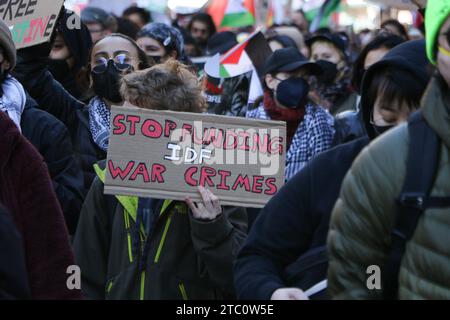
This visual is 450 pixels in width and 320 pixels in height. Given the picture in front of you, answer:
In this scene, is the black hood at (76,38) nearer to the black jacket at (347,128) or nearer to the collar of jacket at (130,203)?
the black jacket at (347,128)

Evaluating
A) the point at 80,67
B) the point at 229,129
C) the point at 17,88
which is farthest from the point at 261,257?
the point at 80,67

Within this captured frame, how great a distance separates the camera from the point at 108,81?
20.2 ft

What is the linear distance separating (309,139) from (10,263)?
4219mm

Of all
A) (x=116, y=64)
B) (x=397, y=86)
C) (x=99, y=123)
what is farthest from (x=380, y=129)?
(x=116, y=64)

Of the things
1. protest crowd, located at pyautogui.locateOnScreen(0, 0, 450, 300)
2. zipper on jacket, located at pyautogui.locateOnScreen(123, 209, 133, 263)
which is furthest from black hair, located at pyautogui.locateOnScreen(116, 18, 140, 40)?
zipper on jacket, located at pyautogui.locateOnScreen(123, 209, 133, 263)

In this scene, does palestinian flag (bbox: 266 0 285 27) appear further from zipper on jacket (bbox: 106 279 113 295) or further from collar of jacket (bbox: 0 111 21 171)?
collar of jacket (bbox: 0 111 21 171)

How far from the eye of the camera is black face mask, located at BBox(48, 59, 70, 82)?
705cm

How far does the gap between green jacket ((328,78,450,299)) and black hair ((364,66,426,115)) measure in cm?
60

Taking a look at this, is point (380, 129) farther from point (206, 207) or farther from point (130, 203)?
point (130, 203)

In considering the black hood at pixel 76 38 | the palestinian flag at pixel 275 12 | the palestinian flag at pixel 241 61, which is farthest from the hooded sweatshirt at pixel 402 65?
the palestinian flag at pixel 275 12

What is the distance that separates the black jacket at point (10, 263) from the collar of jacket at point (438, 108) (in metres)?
1.09

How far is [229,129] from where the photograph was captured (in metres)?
4.58
